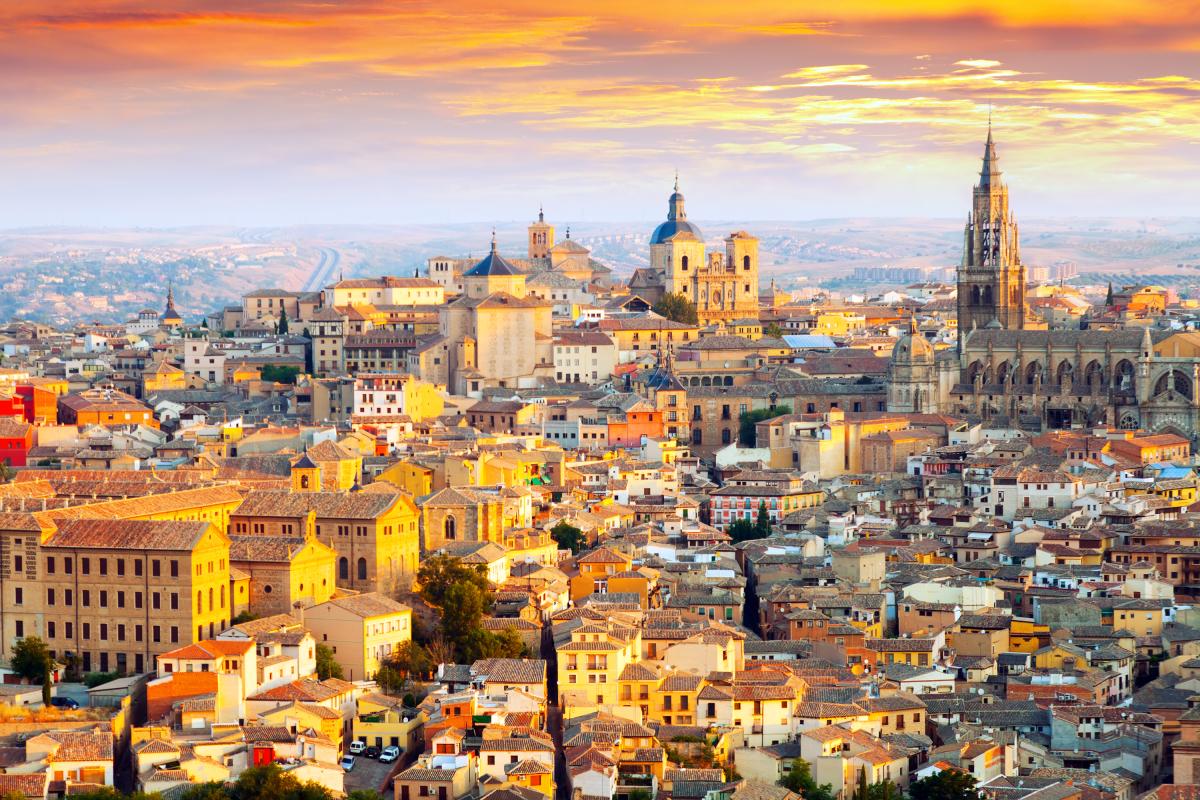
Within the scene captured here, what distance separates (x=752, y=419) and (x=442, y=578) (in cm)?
2654

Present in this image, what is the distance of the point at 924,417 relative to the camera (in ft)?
214

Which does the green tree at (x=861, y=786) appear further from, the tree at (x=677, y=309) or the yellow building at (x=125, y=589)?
the tree at (x=677, y=309)

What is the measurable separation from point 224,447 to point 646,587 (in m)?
14.5

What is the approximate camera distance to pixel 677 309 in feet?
277

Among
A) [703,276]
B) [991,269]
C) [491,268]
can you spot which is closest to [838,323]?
[703,276]

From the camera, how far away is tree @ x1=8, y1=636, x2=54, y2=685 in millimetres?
36062

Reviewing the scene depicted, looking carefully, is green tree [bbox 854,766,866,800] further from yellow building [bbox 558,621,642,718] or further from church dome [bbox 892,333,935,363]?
church dome [bbox 892,333,935,363]

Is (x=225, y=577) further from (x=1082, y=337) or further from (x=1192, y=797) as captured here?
(x=1082, y=337)

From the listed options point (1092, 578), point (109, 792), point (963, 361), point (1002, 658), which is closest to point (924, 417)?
point (963, 361)

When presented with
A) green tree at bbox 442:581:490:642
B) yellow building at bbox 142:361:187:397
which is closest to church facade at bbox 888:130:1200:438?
yellow building at bbox 142:361:187:397

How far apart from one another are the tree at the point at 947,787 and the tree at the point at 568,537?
14291mm

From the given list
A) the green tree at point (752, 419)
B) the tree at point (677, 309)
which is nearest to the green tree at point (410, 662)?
the green tree at point (752, 419)

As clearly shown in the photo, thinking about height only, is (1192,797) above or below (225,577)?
below

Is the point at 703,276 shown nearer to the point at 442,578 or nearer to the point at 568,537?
the point at 568,537
